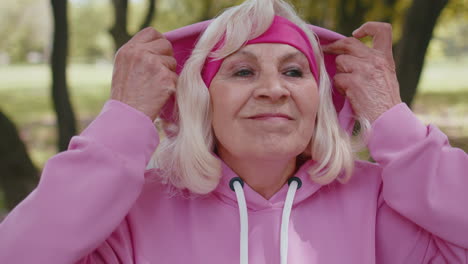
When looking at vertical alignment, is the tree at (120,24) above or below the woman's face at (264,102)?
below

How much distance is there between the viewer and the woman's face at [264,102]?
1.89 m

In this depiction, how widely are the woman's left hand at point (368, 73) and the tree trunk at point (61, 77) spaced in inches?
136

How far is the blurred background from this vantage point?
470 centimetres

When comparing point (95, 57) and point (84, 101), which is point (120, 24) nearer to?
point (84, 101)

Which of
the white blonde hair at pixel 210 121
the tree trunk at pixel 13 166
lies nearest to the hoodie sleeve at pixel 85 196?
the white blonde hair at pixel 210 121

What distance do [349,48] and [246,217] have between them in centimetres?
72

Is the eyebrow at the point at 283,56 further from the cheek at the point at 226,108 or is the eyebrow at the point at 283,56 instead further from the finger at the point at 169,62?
the finger at the point at 169,62

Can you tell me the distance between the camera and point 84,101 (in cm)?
1859

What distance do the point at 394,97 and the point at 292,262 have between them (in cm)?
68

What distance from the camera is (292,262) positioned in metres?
1.94

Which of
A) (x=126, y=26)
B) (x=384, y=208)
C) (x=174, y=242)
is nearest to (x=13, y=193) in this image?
(x=126, y=26)

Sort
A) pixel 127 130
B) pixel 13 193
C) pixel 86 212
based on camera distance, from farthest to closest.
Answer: pixel 13 193 < pixel 127 130 < pixel 86 212

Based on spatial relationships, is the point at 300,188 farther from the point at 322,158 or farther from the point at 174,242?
the point at 174,242

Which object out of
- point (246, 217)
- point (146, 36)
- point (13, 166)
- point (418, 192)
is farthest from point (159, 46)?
point (13, 166)
